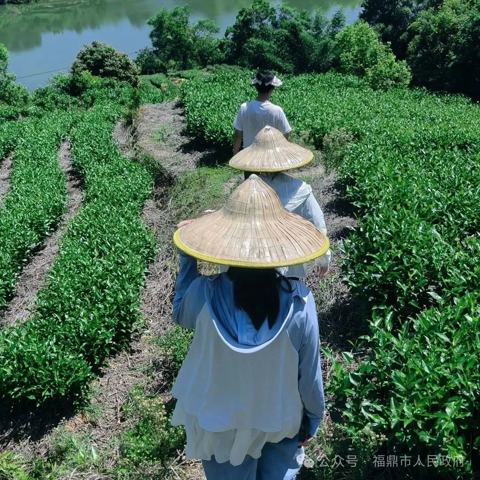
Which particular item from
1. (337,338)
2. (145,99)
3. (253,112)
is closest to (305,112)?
(253,112)

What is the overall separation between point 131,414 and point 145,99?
62.7ft

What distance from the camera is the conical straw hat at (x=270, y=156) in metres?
3.80

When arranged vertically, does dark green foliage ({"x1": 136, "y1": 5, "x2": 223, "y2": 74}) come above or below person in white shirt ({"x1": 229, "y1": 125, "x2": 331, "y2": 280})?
below

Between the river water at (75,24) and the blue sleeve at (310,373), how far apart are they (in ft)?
168

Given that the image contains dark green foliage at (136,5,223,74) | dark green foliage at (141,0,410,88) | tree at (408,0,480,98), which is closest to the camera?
tree at (408,0,480,98)

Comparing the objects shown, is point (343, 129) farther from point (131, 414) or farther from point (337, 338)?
point (131, 414)

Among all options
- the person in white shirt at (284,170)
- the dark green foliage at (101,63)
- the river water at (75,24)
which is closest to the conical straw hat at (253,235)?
the person in white shirt at (284,170)

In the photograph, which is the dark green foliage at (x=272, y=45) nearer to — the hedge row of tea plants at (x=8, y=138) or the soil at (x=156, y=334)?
the hedge row of tea plants at (x=8, y=138)

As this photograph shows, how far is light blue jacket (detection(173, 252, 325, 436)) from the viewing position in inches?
85.3

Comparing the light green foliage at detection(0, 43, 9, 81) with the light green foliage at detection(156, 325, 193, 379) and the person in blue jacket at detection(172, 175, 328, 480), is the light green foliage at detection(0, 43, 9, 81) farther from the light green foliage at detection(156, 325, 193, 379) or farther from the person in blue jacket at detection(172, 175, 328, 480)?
the person in blue jacket at detection(172, 175, 328, 480)

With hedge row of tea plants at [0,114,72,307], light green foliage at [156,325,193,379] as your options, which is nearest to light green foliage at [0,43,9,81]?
hedge row of tea plants at [0,114,72,307]

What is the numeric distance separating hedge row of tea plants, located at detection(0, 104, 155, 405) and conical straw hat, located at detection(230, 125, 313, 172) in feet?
8.21

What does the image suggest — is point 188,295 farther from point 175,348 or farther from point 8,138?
point 8,138

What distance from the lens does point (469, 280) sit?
398 cm
